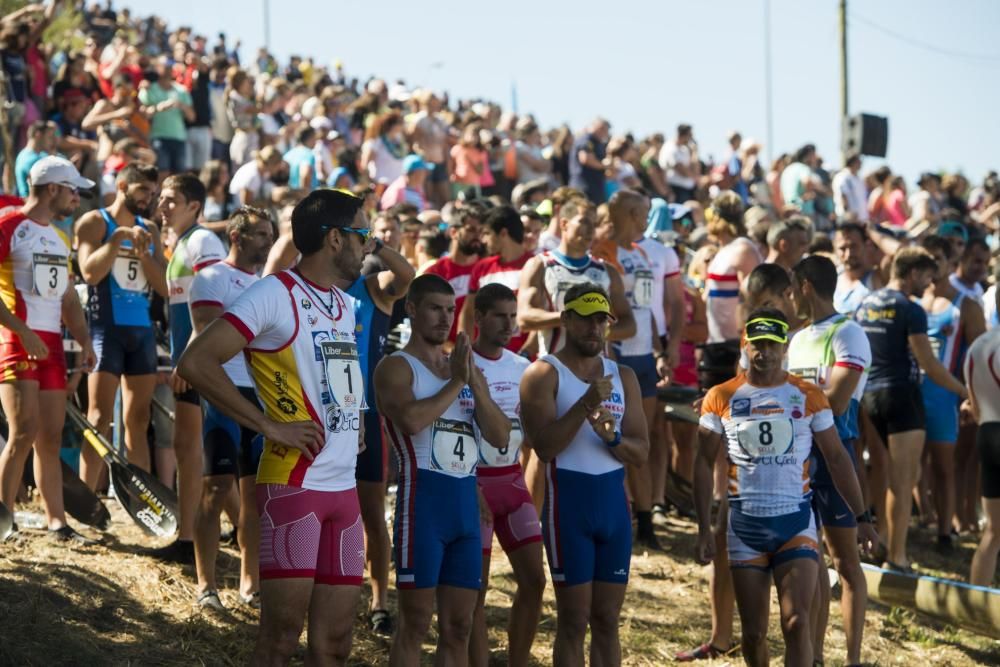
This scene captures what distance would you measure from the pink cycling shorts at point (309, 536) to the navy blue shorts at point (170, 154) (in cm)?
1180

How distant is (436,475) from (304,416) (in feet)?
3.62

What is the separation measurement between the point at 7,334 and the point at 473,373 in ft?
10.6

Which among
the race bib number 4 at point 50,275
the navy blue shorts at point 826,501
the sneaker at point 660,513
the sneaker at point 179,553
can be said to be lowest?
the sneaker at point 660,513

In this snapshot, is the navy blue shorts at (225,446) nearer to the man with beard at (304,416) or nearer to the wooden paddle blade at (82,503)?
the wooden paddle blade at (82,503)

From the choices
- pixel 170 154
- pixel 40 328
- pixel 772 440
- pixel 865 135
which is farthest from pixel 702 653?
pixel 865 135

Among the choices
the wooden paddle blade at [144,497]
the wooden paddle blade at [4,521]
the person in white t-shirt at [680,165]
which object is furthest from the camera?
the person in white t-shirt at [680,165]

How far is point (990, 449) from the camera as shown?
8852mm

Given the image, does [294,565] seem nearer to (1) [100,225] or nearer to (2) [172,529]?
(2) [172,529]

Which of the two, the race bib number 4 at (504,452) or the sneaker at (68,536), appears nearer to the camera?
the race bib number 4 at (504,452)

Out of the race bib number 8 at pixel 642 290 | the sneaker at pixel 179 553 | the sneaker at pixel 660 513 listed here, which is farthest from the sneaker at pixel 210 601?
the sneaker at pixel 660 513

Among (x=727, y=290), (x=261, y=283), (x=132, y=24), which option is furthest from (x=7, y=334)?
(x=132, y=24)

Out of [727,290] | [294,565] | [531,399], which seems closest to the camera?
[294,565]

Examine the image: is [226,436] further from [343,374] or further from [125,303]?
[343,374]

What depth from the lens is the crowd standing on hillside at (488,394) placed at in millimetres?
5379
